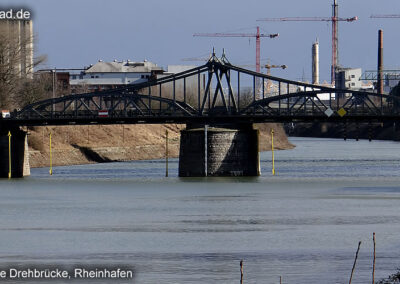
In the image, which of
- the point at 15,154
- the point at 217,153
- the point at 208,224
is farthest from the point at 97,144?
the point at 208,224

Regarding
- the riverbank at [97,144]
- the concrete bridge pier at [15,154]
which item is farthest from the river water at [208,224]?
the riverbank at [97,144]

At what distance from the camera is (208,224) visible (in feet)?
227

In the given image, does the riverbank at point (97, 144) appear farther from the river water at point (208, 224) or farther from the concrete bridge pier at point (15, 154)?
the river water at point (208, 224)

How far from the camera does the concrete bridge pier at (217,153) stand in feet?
393

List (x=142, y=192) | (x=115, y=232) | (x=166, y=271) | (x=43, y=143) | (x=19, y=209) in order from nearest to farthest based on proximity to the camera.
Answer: (x=166, y=271), (x=115, y=232), (x=19, y=209), (x=142, y=192), (x=43, y=143)

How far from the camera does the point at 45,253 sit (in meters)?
54.8

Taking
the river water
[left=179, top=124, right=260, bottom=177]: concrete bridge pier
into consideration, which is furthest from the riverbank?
[left=179, top=124, right=260, bottom=177]: concrete bridge pier

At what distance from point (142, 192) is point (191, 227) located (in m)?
29.4

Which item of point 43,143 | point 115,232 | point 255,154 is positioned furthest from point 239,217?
point 43,143

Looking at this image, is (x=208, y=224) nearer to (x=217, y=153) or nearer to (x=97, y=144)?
(x=217, y=153)

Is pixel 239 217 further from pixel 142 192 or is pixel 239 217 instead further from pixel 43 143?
pixel 43 143

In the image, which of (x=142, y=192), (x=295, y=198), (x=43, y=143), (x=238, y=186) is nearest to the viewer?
(x=295, y=198)

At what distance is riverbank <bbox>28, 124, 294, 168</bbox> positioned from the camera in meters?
146

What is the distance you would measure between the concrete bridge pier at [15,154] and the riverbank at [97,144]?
626 inches
